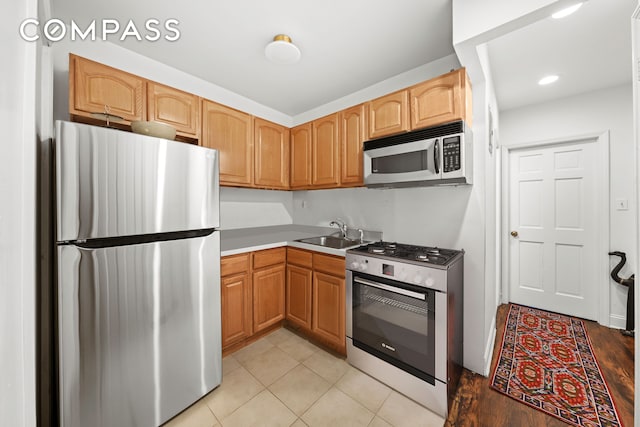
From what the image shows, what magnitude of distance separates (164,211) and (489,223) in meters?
2.34

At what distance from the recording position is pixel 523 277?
9.71 ft

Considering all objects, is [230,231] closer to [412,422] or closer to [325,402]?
[325,402]

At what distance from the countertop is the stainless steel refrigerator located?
0.55m

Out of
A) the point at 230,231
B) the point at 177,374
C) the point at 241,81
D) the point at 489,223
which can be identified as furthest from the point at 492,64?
the point at 177,374

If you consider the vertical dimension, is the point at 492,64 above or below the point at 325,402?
above

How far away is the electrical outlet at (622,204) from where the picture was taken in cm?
235

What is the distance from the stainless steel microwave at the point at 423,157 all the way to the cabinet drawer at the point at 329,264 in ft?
2.38

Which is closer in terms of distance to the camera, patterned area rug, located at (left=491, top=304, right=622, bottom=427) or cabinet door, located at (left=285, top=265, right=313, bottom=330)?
patterned area rug, located at (left=491, top=304, right=622, bottom=427)

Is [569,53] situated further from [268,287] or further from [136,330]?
[136,330]

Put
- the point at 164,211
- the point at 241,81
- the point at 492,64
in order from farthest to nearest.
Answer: the point at 241,81, the point at 492,64, the point at 164,211

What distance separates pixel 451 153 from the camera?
160cm

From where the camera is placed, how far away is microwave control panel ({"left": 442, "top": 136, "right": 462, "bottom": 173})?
157 centimetres

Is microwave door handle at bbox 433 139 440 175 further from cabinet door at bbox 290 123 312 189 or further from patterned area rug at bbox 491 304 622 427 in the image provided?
patterned area rug at bbox 491 304 622 427

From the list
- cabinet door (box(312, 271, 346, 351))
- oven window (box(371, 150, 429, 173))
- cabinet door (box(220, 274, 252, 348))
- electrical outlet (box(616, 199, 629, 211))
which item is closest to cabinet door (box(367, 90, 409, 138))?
oven window (box(371, 150, 429, 173))
